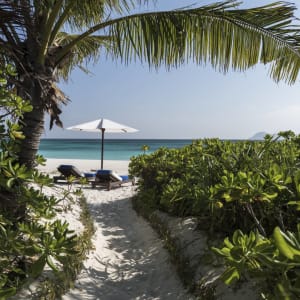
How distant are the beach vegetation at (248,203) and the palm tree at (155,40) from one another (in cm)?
134

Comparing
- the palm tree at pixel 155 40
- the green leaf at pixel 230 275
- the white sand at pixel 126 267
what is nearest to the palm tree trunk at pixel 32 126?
the palm tree at pixel 155 40

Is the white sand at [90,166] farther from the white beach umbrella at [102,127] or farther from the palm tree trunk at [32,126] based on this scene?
the palm tree trunk at [32,126]

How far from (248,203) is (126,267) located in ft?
8.27

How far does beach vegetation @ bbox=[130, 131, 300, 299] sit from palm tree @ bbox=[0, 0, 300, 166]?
52.6 inches

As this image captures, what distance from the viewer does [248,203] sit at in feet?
6.77

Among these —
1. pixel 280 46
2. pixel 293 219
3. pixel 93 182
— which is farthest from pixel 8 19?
pixel 93 182

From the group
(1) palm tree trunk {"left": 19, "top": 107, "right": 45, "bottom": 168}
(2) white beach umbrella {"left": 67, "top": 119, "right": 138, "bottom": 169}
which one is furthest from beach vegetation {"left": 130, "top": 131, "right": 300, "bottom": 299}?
(2) white beach umbrella {"left": 67, "top": 119, "right": 138, "bottom": 169}

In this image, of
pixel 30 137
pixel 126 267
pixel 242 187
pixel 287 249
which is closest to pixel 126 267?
pixel 126 267

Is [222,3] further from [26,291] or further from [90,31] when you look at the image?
[26,291]

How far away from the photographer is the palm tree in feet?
11.1

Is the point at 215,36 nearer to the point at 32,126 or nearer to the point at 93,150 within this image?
the point at 32,126

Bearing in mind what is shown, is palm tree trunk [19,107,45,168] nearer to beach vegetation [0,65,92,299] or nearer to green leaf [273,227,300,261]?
beach vegetation [0,65,92,299]

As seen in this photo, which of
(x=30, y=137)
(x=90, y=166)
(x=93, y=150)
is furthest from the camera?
(x=93, y=150)

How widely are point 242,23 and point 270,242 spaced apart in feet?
11.8
